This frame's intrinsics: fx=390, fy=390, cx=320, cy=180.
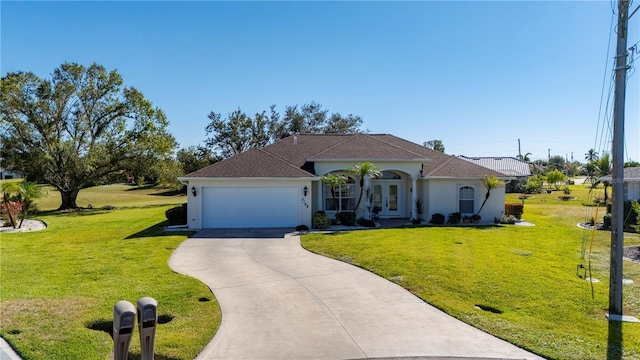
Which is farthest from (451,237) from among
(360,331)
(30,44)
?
(30,44)

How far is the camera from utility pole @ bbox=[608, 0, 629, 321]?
7.63 meters

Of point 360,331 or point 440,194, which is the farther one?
point 440,194

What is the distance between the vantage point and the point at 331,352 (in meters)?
5.95

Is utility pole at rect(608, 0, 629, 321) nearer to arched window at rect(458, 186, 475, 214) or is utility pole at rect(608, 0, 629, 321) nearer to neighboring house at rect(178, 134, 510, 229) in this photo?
neighboring house at rect(178, 134, 510, 229)

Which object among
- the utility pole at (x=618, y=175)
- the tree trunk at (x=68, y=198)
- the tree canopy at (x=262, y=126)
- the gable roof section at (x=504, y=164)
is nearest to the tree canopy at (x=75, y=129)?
the tree trunk at (x=68, y=198)

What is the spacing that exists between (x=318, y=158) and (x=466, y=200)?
8931 millimetres

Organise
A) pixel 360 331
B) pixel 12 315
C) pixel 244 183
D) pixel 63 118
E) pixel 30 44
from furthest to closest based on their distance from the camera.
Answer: pixel 63 118
pixel 244 183
pixel 30 44
pixel 12 315
pixel 360 331

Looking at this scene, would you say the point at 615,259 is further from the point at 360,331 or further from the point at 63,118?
the point at 63,118

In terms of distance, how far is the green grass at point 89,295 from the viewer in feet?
20.1

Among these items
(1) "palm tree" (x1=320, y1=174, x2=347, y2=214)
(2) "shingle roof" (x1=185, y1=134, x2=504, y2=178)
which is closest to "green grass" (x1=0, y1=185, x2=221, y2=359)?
(2) "shingle roof" (x1=185, y1=134, x2=504, y2=178)

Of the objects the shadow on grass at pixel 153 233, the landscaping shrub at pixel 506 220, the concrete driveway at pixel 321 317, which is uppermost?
the landscaping shrub at pixel 506 220

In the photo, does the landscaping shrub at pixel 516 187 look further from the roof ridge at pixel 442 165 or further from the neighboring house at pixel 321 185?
the neighboring house at pixel 321 185

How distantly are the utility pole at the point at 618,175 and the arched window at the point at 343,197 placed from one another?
14963 millimetres

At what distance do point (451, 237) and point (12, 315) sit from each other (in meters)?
14.9
